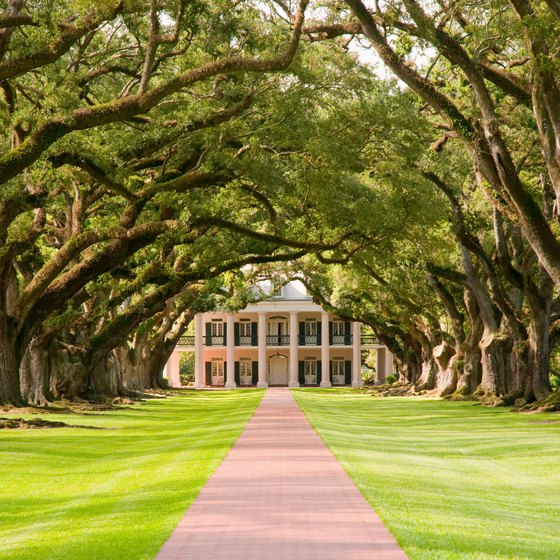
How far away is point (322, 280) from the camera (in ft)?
185

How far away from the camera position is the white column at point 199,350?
86750 mm

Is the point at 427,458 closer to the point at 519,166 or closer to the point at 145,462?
the point at 145,462

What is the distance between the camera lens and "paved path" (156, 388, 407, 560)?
24.7 ft

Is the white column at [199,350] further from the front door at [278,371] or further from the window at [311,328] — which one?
the window at [311,328]

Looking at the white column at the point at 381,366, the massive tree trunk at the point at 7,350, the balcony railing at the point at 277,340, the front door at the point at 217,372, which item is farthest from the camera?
the balcony railing at the point at 277,340

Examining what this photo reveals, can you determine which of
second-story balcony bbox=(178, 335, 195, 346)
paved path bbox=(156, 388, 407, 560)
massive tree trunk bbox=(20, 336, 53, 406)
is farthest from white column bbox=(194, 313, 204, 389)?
paved path bbox=(156, 388, 407, 560)

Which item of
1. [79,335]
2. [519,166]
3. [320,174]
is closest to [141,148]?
[320,174]

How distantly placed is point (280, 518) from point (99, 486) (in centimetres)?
475

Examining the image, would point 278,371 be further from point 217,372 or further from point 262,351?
point 262,351

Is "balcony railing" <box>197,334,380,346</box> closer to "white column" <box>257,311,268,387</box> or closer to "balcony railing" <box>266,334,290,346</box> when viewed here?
"balcony railing" <box>266,334,290,346</box>

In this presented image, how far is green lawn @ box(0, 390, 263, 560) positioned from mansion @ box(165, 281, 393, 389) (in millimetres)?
60411

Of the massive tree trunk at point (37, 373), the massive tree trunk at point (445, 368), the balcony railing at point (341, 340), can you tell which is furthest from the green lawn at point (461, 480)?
the balcony railing at point (341, 340)

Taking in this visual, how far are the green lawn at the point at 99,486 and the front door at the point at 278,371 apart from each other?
65.0 m

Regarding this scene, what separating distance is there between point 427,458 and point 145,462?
4.68 m
